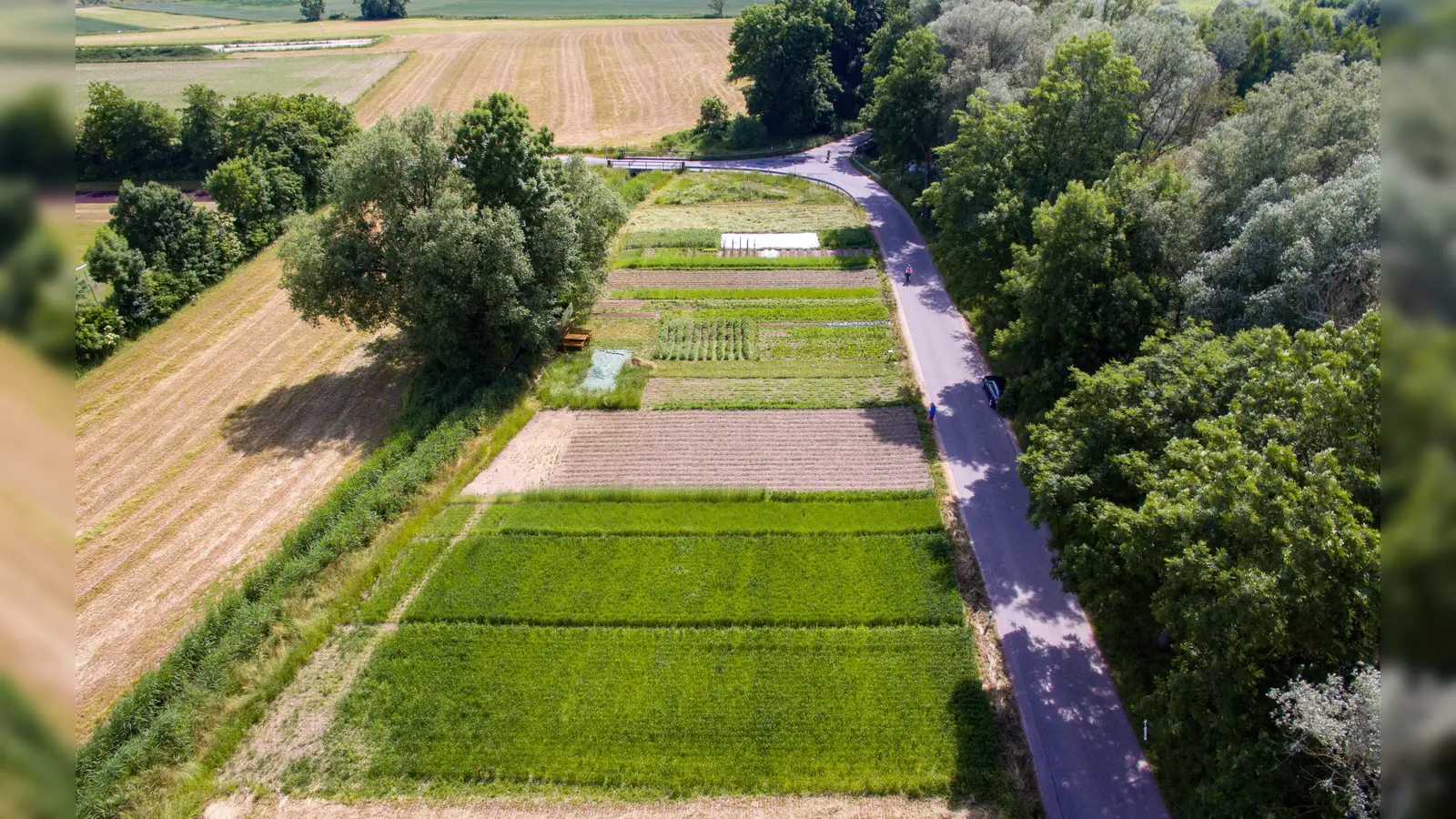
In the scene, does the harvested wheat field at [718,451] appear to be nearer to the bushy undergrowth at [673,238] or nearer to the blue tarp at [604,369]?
the blue tarp at [604,369]

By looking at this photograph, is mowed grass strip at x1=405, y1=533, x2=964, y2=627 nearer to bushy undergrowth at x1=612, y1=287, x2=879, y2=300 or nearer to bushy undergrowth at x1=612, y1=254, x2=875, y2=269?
bushy undergrowth at x1=612, y1=287, x2=879, y2=300

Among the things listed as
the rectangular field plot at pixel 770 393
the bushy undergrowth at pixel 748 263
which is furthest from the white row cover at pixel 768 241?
the rectangular field plot at pixel 770 393

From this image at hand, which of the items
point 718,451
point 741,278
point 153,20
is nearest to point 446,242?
point 718,451

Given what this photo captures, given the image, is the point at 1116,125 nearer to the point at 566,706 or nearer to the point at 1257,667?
the point at 1257,667

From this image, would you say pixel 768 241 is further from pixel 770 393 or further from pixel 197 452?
pixel 197 452

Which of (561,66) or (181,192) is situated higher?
(561,66)

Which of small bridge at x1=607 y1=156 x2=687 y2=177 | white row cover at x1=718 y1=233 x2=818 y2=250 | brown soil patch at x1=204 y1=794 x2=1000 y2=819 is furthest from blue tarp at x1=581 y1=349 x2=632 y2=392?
small bridge at x1=607 y1=156 x2=687 y2=177
